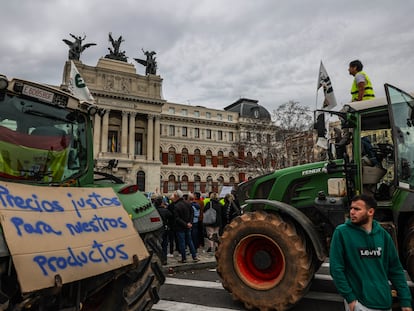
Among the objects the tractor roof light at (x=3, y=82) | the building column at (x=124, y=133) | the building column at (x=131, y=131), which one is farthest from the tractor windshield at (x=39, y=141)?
the building column at (x=131, y=131)

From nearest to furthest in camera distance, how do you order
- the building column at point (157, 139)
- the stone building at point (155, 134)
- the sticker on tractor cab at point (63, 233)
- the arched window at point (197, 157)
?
the sticker on tractor cab at point (63, 233) < the stone building at point (155, 134) < the building column at point (157, 139) < the arched window at point (197, 157)

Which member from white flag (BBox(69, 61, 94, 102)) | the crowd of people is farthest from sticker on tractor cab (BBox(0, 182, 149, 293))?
the crowd of people

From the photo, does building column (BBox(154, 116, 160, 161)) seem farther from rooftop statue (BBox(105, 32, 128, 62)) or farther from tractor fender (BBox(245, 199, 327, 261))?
tractor fender (BBox(245, 199, 327, 261))

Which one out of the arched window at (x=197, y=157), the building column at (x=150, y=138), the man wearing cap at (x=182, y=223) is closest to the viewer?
the man wearing cap at (x=182, y=223)

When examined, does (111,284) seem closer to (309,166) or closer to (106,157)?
(309,166)

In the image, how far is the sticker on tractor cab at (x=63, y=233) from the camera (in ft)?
8.77

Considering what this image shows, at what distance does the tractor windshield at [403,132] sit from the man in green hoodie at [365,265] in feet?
7.01

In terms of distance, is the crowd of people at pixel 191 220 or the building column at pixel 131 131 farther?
the building column at pixel 131 131

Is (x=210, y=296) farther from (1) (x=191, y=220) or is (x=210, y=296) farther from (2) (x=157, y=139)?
(2) (x=157, y=139)

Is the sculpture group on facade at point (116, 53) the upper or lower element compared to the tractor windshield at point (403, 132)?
upper

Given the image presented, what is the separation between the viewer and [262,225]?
5.26 meters

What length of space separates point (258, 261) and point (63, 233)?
3302mm

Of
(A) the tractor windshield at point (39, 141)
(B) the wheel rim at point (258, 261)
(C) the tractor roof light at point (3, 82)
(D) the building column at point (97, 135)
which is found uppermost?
(D) the building column at point (97, 135)

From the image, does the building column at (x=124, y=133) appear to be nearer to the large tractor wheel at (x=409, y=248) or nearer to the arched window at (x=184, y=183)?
the arched window at (x=184, y=183)
